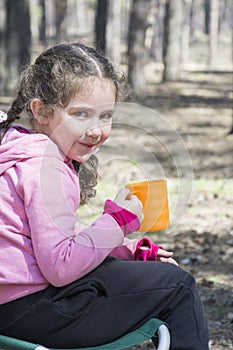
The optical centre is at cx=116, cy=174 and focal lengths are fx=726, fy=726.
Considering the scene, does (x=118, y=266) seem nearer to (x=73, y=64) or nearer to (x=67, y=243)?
(x=67, y=243)

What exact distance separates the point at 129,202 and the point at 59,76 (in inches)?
19.1

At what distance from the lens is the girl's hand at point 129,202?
2.41 m

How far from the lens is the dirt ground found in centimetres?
297

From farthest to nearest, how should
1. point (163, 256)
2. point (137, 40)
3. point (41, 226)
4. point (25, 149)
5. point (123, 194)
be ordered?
point (137, 40) < point (163, 256) < point (123, 194) < point (25, 149) < point (41, 226)

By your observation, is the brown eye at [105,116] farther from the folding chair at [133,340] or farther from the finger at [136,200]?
the folding chair at [133,340]

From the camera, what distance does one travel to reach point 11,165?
2330mm

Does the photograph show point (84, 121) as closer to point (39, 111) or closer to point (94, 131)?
point (94, 131)

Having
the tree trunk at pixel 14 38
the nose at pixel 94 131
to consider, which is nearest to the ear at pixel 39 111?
the nose at pixel 94 131

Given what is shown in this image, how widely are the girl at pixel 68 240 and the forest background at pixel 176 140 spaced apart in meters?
0.19

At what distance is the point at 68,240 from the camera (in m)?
2.27

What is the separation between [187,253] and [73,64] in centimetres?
342

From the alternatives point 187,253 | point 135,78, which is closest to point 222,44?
point 135,78

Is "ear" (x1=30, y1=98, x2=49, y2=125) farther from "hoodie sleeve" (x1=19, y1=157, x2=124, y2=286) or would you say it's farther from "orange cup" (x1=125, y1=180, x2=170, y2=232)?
"orange cup" (x1=125, y1=180, x2=170, y2=232)

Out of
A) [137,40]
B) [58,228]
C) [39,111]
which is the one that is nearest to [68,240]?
[58,228]
